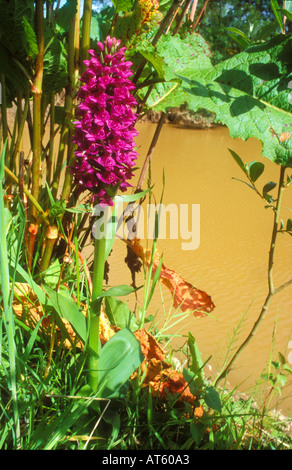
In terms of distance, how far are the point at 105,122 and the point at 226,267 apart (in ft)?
4.25

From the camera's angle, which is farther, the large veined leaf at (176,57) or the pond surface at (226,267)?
the pond surface at (226,267)

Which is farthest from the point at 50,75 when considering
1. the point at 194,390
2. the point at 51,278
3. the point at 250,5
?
the point at 250,5

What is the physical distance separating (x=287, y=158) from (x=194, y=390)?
0.40 metres

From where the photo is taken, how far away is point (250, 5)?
33.0 feet

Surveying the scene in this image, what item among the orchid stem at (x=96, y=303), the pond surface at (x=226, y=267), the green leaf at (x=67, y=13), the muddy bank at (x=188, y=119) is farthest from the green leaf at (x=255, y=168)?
the muddy bank at (x=188, y=119)

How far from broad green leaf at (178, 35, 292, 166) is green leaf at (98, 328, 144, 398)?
13.1 inches

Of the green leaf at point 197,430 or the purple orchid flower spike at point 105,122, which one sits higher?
the purple orchid flower spike at point 105,122

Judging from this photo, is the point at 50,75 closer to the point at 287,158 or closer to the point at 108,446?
the point at 287,158

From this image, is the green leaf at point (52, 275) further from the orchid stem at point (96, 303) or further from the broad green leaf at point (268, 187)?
the broad green leaf at point (268, 187)

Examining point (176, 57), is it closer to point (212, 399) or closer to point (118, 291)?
point (118, 291)

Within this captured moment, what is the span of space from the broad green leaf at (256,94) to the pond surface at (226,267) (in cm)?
→ 13

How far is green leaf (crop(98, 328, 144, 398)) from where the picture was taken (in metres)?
0.55

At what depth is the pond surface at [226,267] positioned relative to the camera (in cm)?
113

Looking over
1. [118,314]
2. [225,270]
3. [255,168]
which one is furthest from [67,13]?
[225,270]
